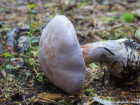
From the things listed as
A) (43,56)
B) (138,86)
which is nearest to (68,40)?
(43,56)

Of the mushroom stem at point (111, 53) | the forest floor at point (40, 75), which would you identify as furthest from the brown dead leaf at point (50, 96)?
the mushroom stem at point (111, 53)

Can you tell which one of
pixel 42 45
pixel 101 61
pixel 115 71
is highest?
pixel 42 45

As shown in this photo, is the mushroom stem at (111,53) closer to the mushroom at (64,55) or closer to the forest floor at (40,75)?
the mushroom at (64,55)

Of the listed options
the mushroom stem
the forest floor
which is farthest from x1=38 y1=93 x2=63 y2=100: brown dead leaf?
the mushroom stem

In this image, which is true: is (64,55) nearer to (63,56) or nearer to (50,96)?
(63,56)

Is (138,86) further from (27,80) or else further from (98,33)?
(98,33)

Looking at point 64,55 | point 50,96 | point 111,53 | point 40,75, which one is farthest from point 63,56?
point 111,53
